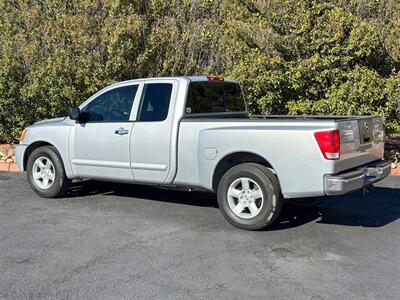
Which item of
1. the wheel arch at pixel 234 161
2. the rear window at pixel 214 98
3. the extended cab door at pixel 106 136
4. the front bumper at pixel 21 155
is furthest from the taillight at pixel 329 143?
the front bumper at pixel 21 155


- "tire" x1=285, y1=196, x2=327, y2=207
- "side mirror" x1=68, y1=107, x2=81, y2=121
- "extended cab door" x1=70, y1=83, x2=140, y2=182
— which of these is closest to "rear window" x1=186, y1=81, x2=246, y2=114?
"extended cab door" x1=70, y1=83, x2=140, y2=182

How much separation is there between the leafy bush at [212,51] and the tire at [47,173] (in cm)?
324

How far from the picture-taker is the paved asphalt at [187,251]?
14.3 ft

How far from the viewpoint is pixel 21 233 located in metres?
6.01

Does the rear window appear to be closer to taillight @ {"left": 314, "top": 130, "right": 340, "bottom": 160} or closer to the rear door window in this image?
the rear door window

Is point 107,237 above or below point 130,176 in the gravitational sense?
below

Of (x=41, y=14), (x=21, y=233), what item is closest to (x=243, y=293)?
(x=21, y=233)

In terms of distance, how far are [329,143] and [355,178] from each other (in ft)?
1.91

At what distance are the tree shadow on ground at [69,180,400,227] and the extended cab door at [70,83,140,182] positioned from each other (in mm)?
919

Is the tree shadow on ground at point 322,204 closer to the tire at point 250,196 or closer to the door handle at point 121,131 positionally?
the tire at point 250,196

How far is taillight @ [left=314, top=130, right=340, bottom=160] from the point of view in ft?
17.7

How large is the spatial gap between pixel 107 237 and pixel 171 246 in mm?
806

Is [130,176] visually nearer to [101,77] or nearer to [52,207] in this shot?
[52,207]

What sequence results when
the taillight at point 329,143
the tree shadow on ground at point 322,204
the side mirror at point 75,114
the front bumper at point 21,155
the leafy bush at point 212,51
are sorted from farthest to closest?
the leafy bush at point 212,51
the front bumper at point 21,155
the side mirror at point 75,114
the tree shadow on ground at point 322,204
the taillight at point 329,143
